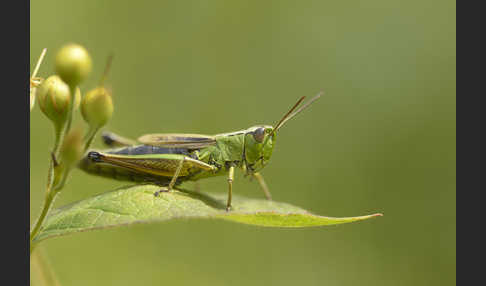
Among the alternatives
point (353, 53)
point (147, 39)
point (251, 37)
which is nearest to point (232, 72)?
point (251, 37)

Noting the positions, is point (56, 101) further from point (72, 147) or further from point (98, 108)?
point (72, 147)

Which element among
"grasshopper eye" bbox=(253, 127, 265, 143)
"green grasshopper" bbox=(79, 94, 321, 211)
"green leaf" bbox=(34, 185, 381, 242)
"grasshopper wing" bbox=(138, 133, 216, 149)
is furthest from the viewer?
"grasshopper eye" bbox=(253, 127, 265, 143)

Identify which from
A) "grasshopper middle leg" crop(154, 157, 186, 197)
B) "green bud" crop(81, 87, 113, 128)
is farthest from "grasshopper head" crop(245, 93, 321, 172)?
"green bud" crop(81, 87, 113, 128)

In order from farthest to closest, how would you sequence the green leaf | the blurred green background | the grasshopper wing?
the blurred green background → the grasshopper wing → the green leaf

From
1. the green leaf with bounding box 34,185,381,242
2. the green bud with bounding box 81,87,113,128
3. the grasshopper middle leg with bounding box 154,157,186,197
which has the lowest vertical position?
the green leaf with bounding box 34,185,381,242

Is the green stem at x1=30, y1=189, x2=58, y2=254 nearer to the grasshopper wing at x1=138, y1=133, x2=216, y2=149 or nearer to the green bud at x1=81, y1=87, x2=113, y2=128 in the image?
Result: the green bud at x1=81, y1=87, x2=113, y2=128

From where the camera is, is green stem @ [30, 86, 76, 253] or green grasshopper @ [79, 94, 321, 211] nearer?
green stem @ [30, 86, 76, 253]
